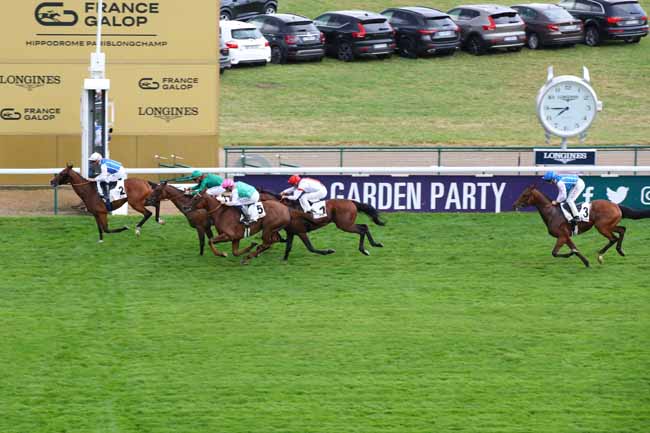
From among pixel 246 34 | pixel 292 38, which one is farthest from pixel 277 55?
pixel 246 34

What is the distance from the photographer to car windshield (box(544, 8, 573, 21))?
41.4 m

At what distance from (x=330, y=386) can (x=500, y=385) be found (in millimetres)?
1990

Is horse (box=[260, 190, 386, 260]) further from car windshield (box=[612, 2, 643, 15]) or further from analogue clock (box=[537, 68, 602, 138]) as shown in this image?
car windshield (box=[612, 2, 643, 15])

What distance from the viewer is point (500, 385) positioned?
52.1ft

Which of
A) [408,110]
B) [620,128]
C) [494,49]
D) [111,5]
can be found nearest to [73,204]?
[111,5]

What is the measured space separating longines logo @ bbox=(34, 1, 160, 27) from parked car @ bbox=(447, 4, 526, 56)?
16.9 m

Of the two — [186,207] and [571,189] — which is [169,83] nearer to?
[186,207]

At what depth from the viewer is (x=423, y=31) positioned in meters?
39.9

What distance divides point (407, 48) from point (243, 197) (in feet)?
69.7

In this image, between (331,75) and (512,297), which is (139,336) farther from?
(331,75)

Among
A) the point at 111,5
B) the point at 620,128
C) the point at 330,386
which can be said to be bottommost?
the point at 330,386

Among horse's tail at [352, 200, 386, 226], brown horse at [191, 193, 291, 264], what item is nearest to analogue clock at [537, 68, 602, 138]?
horse's tail at [352, 200, 386, 226]

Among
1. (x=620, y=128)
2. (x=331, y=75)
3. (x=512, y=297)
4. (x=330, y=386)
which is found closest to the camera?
(x=330, y=386)

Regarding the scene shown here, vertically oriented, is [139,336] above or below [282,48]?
below
